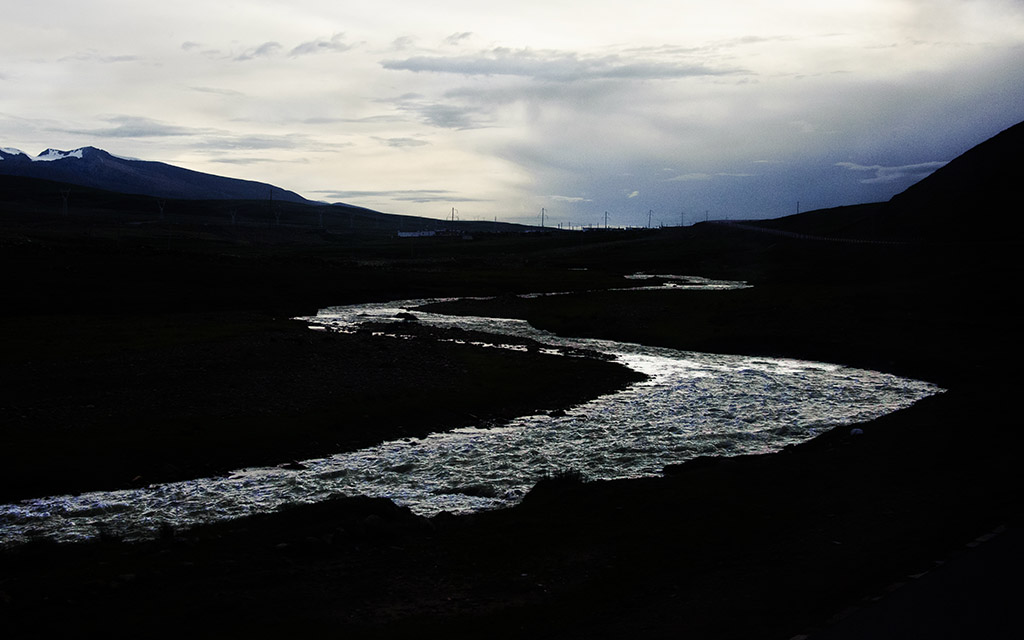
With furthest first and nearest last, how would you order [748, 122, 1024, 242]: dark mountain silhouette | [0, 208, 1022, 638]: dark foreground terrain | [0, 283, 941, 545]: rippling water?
1. [748, 122, 1024, 242]: dark mountain silhouette
2. [0, 283, 941, 545]: rippling water
3. [0, 208, 1022, 638]: dark foreground terrain

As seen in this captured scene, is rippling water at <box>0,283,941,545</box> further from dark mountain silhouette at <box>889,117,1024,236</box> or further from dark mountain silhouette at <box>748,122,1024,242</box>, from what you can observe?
dark mountain silhouette at <box>889,117,1024,236</box>

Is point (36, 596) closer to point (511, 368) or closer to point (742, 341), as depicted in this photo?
point (511, 368)

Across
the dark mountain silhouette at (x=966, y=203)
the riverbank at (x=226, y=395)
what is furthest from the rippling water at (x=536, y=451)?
the dark mountain silhouette at (x=966, y=203)

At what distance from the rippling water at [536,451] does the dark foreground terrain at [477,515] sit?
1410 millimetres

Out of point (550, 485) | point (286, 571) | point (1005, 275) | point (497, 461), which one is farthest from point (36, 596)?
point (1005, 275)

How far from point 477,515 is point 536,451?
7135 millimetres

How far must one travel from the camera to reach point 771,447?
25.7m

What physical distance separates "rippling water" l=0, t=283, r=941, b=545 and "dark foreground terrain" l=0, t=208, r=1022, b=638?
4.63ft

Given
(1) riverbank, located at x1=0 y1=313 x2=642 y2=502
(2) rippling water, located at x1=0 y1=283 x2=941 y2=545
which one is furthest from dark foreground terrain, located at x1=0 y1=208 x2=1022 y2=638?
(2) rippling water, located at x1=0 y1=283 x2=941 y2=545

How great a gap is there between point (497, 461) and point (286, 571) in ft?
33.7

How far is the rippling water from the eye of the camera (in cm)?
1925

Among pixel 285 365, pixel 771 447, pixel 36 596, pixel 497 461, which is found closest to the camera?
pixel 36 596

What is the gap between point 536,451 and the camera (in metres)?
25.0

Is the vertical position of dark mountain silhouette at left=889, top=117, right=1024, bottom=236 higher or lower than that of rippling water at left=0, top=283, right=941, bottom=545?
higher
